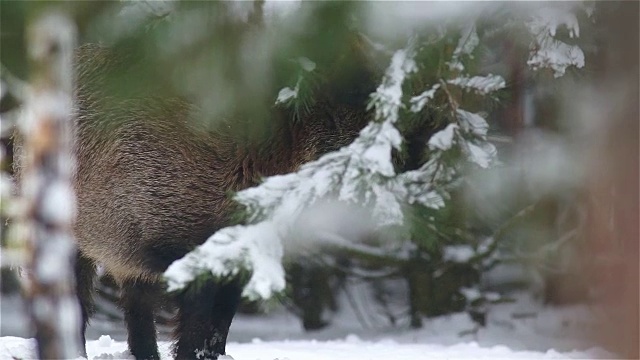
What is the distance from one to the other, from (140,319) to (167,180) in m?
0.86

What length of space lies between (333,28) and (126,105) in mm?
984

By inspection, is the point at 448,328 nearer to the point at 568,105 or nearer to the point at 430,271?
the point at 430,271

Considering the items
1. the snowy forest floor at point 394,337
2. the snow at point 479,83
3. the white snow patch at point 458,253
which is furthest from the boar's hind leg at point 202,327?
the white snow patch at point 458,253

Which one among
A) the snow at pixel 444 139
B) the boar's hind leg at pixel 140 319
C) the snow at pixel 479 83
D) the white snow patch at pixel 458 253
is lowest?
the boar's hind leg at pixel 140 319

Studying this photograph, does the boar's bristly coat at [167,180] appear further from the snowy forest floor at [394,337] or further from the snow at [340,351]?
the snowy forest floor at [394,337]

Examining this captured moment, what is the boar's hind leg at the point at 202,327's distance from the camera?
2.62 metres

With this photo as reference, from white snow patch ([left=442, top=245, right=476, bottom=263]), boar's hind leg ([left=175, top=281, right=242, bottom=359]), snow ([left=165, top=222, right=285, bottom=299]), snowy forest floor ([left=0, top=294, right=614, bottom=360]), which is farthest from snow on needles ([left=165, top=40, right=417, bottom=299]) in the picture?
white snow patch ([left=442, top=245, right=476, bottom=263])

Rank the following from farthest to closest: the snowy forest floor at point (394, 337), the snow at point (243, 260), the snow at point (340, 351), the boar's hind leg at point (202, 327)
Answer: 1. the snowy forest floor at point (394, 337)
2. the snow at point (340, 351)
3. the boar's hind leg at point (202, 327)
4. the snow at point (243, 260)

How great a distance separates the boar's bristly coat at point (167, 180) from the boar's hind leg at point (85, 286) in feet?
1.15

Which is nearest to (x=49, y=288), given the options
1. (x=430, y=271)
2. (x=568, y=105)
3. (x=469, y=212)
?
(x=469, y=212)

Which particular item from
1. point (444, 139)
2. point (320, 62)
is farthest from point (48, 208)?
point (444, 139)

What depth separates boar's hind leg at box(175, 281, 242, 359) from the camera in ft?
8.58

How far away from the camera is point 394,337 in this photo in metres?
4.21

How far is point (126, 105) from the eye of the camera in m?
2.41
